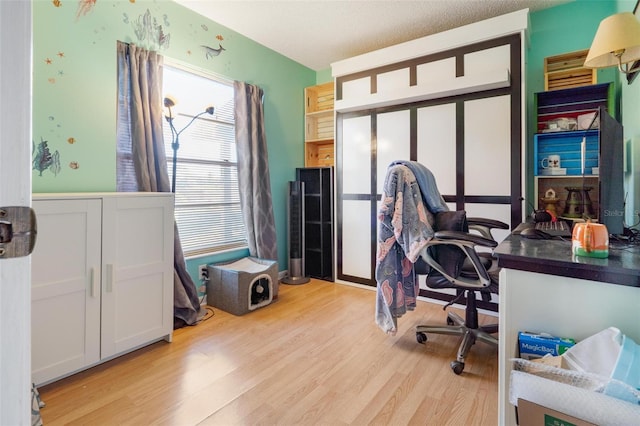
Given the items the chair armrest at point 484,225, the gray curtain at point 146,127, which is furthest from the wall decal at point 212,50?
the chair armrest at point 484,225

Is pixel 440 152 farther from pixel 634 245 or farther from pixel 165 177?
pixel 165 177

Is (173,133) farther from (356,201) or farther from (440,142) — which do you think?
(440,142)

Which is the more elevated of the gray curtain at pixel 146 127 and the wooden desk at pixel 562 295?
the gray curtain at pixel 146 127

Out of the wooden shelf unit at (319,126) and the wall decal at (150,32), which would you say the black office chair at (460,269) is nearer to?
the wooden shelf unit at (319,126)

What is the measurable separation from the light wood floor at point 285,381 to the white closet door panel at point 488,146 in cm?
Result: 131

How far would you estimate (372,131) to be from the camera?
3.30 meters

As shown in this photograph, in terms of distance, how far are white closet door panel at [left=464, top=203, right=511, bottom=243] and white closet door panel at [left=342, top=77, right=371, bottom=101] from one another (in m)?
1.52

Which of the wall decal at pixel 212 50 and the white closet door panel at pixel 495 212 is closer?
the white closet door panel at pixel 495 212

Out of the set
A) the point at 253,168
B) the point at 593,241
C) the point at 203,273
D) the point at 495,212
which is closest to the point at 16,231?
the point at 593,241

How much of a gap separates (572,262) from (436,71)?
2.40 metres

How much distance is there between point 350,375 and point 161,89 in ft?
8.02

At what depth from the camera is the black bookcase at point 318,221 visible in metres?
3.67

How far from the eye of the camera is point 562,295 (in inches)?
40.1

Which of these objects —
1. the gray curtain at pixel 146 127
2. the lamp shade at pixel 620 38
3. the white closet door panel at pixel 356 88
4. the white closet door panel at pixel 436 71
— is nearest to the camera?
the lamp shade at pixel 620 38
